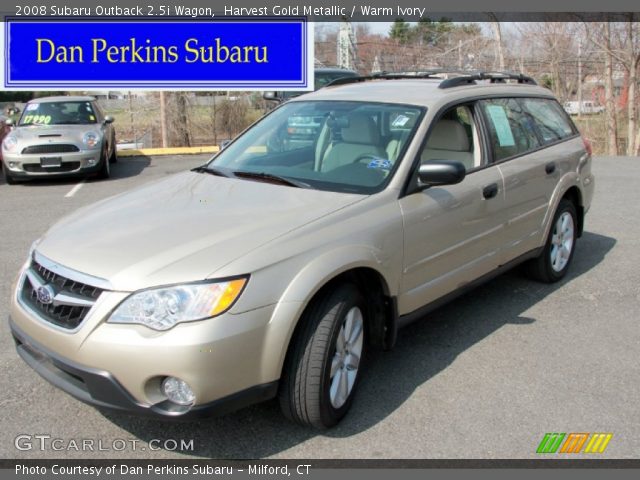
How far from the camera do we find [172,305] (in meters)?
2.86

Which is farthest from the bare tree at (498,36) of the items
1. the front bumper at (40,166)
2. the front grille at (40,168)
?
the front grille at (40,168)

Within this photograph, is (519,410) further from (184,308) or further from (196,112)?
(196,112)

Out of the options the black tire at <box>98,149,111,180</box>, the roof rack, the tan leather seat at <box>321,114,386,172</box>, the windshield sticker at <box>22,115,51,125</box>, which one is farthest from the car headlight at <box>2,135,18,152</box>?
the tan leather seat at <box>321,114,386,172</box>

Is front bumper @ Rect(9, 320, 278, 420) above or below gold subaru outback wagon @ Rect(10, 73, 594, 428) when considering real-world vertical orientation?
below

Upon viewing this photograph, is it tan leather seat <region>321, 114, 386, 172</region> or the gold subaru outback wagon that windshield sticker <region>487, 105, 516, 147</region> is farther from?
tan leather seat <region>321, 114, 386, 172</region>

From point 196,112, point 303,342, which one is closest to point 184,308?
point 303,342

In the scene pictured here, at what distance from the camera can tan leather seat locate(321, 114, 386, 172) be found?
4.15m

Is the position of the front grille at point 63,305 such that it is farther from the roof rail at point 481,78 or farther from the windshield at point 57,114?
the windshield at point 57,114

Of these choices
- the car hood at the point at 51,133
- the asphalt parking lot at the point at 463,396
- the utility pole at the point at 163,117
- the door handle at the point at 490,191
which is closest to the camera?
the asphalt parking lot at the point at 463,396

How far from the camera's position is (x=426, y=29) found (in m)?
34.9

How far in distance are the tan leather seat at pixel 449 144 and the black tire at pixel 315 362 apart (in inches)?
57.1

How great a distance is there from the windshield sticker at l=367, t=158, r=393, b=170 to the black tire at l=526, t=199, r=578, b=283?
218cm

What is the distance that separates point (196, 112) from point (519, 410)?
17.0 m

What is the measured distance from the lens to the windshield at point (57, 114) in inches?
482
